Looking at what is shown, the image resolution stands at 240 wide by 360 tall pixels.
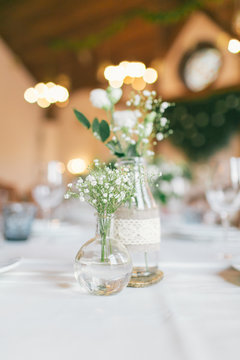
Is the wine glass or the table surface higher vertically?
the wine glass

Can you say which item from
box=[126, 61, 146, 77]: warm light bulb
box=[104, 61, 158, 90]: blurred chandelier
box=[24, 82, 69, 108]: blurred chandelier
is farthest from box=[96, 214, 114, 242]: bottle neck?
box=[24, 82, 69, 108]: blurred chandelier

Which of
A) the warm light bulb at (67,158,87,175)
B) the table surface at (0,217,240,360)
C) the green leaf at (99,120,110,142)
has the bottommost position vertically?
the table surface at (0,217,240,360)

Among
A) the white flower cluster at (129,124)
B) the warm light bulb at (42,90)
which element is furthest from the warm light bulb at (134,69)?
the white flower cluster at (129,124)

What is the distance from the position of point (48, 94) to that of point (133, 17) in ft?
5.86

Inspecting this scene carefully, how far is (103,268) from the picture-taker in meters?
0.53

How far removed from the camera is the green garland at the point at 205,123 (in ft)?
20.3

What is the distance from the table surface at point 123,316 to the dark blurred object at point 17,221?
0.30m

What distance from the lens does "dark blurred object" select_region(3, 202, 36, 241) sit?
1.05 meters

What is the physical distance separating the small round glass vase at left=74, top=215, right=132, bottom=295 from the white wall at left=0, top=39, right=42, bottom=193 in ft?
18.1

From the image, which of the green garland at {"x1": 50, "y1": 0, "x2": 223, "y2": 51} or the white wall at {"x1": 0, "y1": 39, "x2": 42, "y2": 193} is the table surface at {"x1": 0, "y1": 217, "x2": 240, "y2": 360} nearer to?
the green garland at {"x1": 50, "y1": 0, "x2": 223, "y2": 51}

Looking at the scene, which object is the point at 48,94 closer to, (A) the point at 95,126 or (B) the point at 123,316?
(A) the point at 95,126

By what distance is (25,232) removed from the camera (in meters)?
1.09

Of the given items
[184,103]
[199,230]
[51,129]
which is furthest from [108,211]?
[51,129]

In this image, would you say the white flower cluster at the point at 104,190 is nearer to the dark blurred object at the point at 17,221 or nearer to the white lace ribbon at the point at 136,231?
the white lace ribbon at the point at 136,231
